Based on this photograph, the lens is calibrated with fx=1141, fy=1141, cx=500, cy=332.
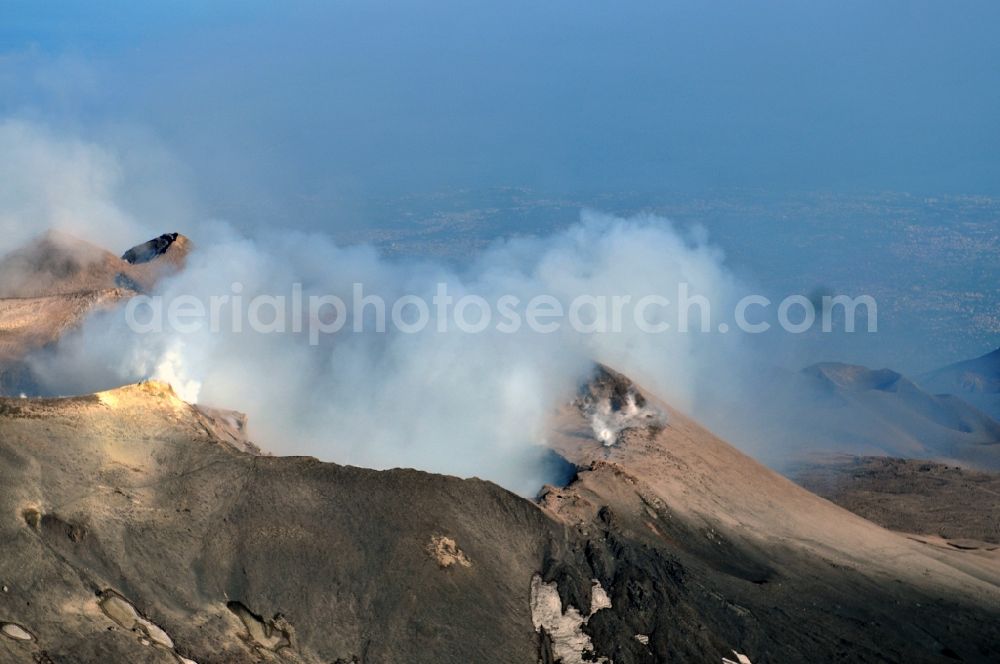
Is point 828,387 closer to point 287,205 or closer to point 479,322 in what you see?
point 479,322

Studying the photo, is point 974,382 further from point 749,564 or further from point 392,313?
point 749,564

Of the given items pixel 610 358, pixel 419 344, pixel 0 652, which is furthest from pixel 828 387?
pixel 0 652

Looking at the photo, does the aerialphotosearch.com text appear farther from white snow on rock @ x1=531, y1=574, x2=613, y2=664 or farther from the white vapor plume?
white snow on rock @ x1=531, y1=574, x2=613, y2=664

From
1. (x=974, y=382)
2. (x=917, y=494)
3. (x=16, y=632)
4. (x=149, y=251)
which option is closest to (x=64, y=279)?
(x=149, y=251)

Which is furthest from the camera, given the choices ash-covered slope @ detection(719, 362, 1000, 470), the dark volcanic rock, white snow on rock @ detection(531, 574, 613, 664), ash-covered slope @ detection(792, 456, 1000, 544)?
the dark volcanic rock

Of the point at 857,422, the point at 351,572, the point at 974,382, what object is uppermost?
the point at 974,382

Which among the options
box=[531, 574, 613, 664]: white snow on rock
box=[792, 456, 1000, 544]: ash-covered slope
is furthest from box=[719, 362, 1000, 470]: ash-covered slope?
box=[531, 574, 613, 664]: white snow on rock

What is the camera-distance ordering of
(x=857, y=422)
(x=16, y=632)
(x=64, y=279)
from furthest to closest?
(x=857, y=422) < (x=64, y=279) < (x=16, y=632)
